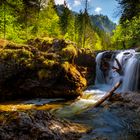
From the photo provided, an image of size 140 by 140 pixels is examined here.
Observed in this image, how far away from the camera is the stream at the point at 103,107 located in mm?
9709

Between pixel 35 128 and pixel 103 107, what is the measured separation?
6.15m

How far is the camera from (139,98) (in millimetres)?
13422

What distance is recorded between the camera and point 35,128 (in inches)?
301

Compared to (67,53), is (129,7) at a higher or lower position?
higher

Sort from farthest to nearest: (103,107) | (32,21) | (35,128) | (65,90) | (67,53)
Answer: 1. (32,21)
2. (67,53)
3. (65,90)
4. (103,107)
5. (35,128)

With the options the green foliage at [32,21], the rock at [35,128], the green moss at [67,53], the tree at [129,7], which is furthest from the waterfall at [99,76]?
the rock at [35,128]

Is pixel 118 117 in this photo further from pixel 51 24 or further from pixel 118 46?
pixel 118 46

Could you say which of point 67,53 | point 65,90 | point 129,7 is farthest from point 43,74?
point 129,7

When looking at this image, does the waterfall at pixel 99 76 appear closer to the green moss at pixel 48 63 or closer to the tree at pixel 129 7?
the green moss at pixel 48 63

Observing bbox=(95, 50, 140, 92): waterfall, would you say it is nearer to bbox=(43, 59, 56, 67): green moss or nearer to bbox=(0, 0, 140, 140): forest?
bbox=(0, 0, 140, 140): forest

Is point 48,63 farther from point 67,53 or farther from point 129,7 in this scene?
point 129,7

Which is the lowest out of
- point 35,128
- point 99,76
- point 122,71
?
point 35,128

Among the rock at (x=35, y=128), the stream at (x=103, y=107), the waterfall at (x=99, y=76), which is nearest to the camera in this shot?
the rock at (x=35, y=128)

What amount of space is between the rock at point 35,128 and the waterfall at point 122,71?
965cm
